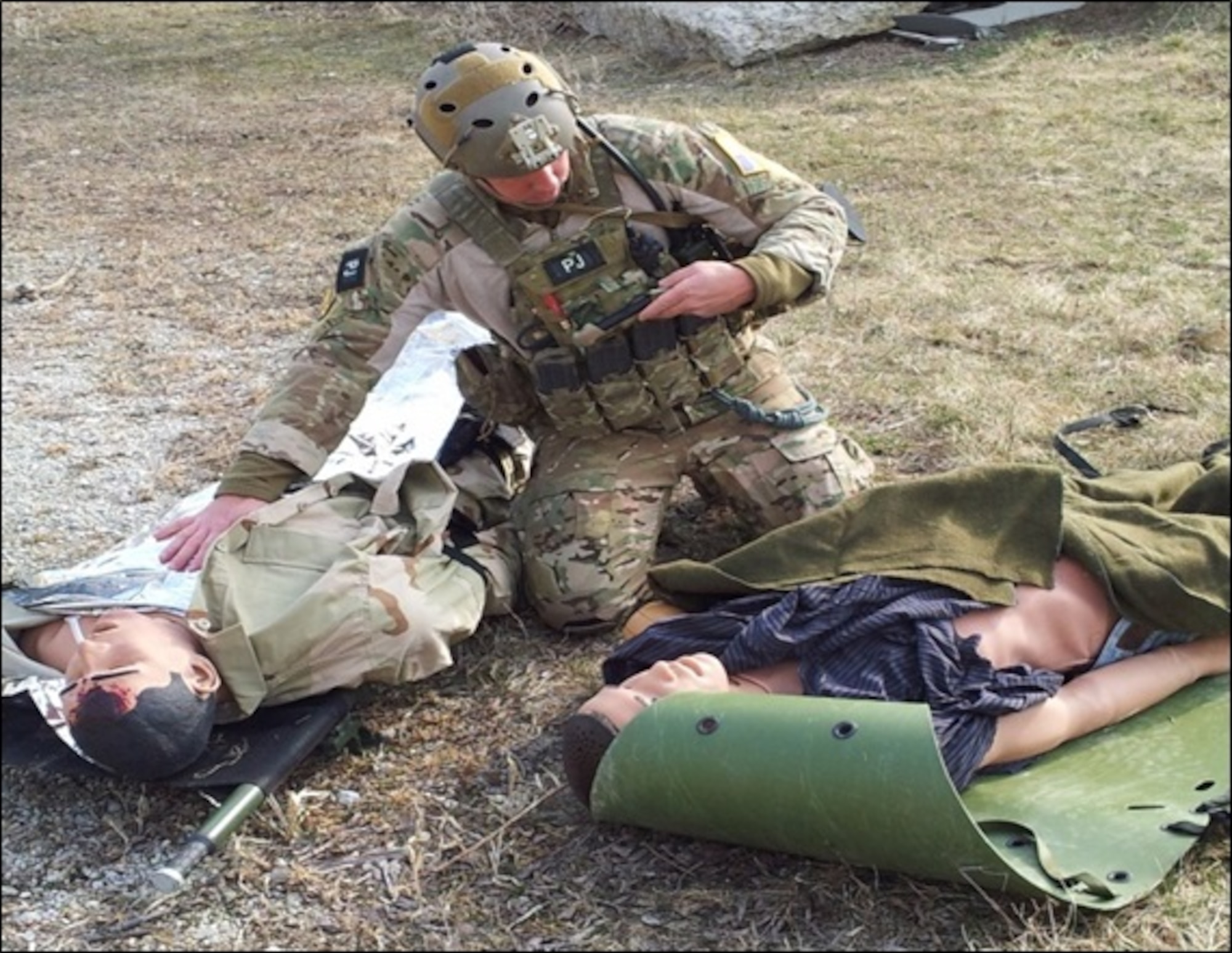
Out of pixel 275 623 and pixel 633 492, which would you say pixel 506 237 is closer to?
pixel 633 492

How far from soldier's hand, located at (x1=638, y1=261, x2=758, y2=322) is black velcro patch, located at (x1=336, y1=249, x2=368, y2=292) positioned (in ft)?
2.22

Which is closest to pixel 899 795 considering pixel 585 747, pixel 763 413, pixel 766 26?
pixel 585 747

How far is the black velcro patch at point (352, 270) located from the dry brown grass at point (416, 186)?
0.87m

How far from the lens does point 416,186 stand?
294 inches

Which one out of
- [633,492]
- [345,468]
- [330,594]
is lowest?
[345,468]

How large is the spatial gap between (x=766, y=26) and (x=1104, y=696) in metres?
7.40

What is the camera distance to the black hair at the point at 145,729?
266 centimetres

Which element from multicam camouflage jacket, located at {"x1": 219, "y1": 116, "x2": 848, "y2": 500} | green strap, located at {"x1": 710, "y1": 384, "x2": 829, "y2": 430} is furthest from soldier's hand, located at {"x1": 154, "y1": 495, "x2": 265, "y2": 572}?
green strap, located at {"x1": 710, "y1": 384, "x2": 829, "y2": 430}

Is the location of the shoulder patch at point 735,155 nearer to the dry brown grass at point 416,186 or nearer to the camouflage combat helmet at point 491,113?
the camouflage combat helmet at point 491,113

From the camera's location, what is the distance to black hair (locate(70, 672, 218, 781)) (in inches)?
105

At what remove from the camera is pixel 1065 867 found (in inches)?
95.7

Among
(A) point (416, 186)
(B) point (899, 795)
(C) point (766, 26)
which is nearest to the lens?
(B) point (899, 795)

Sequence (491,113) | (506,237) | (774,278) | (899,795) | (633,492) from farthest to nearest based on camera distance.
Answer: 1. (633,492)
2. (506,237)
3. (774,278)
4. (491,113)
5. (899,795)

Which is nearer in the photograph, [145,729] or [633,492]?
[145,729]
